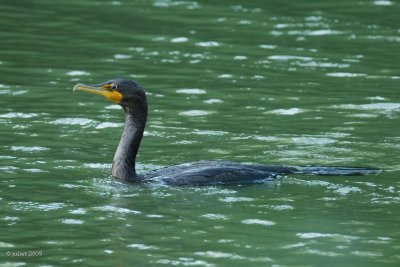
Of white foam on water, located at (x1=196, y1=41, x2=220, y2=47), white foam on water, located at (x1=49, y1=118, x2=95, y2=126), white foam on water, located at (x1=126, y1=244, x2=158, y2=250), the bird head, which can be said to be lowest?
white foam on water, located at (x1=126, y1=244, x2=158, y2=250)

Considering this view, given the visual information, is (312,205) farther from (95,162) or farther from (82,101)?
(82,101)

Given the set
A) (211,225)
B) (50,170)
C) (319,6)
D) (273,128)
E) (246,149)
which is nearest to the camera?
(211,225)

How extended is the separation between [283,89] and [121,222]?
260 inches

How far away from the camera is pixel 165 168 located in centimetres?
1260

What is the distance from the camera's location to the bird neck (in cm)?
1256

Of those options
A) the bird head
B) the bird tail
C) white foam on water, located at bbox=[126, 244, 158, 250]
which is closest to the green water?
white foam on water, located at bbox=[126, 244, 158, 250]

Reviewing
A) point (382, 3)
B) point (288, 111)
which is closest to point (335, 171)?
point (288, 111)

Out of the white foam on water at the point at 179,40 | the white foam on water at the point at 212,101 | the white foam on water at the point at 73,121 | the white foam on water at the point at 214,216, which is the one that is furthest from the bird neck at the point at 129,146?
the white foam on water at the point at 179,40

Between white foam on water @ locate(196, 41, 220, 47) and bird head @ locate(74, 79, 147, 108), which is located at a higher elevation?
white foam on water @ locate(196, 41, 220, 47)

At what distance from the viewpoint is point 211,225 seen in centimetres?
1095

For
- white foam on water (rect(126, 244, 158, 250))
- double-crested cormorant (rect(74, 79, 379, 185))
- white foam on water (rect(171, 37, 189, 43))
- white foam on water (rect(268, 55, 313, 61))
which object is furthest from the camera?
white foam on water (rect(171, 37, 189, 43))

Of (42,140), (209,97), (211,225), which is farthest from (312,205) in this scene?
(209,97)

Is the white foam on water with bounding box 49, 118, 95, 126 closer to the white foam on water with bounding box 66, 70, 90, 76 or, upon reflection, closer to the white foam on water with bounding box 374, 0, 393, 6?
the white foam on water with bounding box 66, 70, 90, 76

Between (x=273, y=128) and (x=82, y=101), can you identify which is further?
(x=82, y=101)
